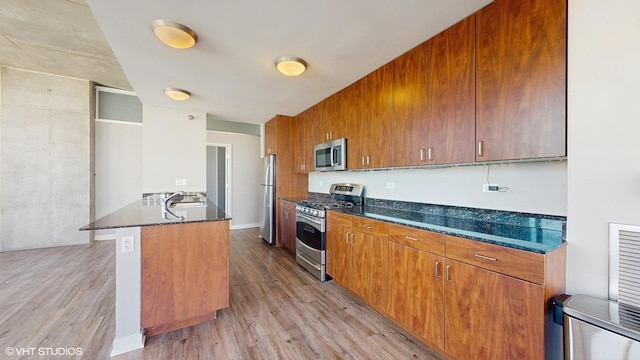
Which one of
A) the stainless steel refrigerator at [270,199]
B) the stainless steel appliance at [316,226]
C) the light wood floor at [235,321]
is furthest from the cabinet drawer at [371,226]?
the stainless steel refrigerator at [270,199]

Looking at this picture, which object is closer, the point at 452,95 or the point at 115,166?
the point at 452,95

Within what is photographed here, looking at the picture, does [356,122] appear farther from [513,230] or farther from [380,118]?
[513,230]

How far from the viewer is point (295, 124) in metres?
4.68

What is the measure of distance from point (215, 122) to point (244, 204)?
6.97ft

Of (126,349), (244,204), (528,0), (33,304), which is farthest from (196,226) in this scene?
(244,204)

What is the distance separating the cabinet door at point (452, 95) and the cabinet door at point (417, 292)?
2.69ft

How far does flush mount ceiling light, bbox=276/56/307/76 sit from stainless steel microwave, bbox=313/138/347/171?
1103 mm

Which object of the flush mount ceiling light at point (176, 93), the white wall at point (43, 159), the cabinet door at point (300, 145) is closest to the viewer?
the flush mount ceiling light at point (176, 93)

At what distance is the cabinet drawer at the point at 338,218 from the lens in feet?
8.58

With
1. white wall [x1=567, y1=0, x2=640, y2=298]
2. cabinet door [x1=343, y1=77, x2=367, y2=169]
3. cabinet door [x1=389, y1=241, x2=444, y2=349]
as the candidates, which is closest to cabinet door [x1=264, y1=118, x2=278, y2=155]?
cabinet door [x1=343, y1=77, x2=367, y2=169]

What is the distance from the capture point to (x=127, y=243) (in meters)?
1.79

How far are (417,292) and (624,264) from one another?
3.59 feet

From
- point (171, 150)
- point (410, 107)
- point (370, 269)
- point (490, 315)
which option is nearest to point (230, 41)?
point (410, 107)

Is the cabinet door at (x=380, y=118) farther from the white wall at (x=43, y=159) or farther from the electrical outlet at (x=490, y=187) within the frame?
the white wall at (x=43, y=159)
